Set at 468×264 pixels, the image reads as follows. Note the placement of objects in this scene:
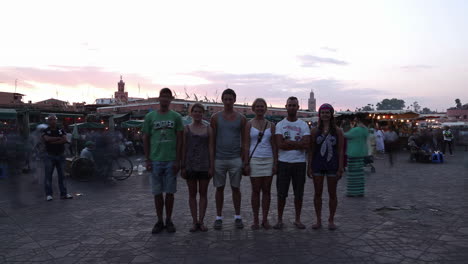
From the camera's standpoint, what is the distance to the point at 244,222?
505 cm

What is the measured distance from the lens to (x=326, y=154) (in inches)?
183

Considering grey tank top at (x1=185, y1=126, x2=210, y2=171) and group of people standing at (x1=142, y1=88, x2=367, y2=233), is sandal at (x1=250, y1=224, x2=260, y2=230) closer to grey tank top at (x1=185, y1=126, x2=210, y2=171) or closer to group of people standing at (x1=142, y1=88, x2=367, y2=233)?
group of people standing at (x1=142, y1=88, x2=367, y2=233)

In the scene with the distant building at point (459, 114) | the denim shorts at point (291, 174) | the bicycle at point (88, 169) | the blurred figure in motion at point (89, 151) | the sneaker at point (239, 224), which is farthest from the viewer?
the distant building at point (459, 114)

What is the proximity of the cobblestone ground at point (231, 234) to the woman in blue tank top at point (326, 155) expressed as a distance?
0.48 metres

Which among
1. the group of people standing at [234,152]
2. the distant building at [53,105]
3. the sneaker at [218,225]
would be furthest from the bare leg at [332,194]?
the distant building at [53,105]

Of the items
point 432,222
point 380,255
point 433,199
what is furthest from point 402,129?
point 380,255

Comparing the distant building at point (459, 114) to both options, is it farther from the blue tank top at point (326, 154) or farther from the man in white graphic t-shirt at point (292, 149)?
the man in white graphic t-shirt at point (292, 149)

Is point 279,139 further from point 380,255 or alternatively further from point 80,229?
point 80,229

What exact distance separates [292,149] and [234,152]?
0.77m

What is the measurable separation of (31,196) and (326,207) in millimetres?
5983

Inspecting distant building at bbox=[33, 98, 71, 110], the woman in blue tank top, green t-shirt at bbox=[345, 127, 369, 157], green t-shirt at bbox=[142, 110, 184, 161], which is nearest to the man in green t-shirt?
green t-shirt at bbox=[142, 110, 184, 161]

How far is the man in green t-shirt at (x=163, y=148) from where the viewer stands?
454cm

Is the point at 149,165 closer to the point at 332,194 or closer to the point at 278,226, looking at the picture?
the point at 278,226

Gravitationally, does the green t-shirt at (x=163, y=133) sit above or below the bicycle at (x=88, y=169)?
above
